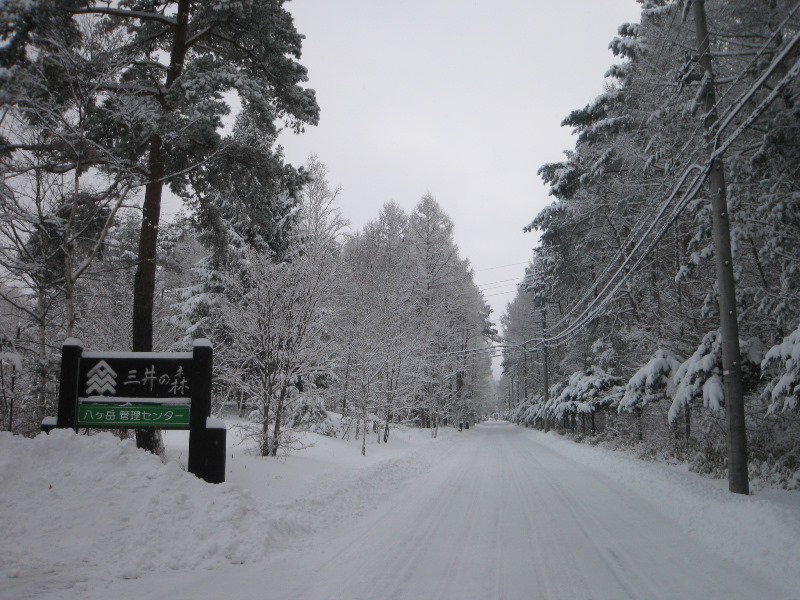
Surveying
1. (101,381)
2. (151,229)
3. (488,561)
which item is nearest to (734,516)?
(488,561)

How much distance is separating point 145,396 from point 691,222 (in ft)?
43.2

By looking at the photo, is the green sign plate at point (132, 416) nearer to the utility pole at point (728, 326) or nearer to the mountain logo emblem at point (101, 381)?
the mountain logo emblem at point (101, 381)

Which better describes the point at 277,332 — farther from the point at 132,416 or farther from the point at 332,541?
the point at 332,541

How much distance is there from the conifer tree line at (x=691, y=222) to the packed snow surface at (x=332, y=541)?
8.16ft

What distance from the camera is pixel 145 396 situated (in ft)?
24.6

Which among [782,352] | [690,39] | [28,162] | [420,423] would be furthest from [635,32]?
[420,423]

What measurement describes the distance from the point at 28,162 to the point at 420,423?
35.1 metres

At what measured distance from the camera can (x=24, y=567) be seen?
14.8ft

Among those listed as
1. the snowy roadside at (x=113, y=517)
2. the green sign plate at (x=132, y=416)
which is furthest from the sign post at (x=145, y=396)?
the snowy roadside at (x=113, y=517)

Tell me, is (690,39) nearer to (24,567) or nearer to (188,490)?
(188,490)

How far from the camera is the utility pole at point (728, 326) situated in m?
8.66

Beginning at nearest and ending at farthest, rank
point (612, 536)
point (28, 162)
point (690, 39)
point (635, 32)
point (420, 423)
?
point (612, 536) → point (28, 162) → point (690, 39) → point (635, 32) → point (420, 423)

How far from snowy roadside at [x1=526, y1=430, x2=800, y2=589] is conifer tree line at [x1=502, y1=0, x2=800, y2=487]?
4.31ft

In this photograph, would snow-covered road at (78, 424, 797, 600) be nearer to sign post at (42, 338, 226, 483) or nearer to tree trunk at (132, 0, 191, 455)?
sign post at (42, 338, 226, 483)
